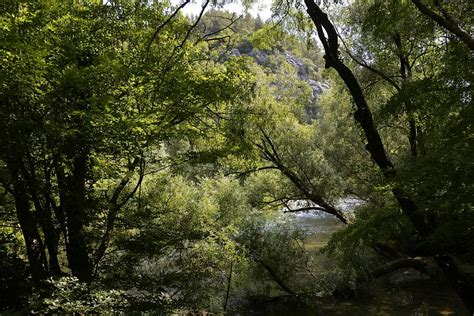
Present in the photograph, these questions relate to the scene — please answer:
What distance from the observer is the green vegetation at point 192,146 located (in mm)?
5789

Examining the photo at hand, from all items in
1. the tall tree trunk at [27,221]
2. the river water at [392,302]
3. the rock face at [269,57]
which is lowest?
the river water at [392,302]

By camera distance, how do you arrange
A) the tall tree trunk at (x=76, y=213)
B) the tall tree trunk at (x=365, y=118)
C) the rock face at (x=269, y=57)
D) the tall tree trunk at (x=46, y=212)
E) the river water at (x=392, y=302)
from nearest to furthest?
the tall tree trunk at (x=46, y=212) → the tall tree trunk at (x=365, y=118) → the tall tree trunk at (x=76, y=213) → the river water at (x=392, y=302) → the rock face at (x=269, y=57)

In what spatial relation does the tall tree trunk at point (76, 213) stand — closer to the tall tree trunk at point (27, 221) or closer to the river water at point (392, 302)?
the tall tree trunk at point (27, 221)

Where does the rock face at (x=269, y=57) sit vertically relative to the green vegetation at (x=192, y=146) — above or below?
above

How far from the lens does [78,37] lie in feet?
26.4

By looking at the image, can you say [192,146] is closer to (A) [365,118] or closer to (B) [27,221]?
(B) [27,221]

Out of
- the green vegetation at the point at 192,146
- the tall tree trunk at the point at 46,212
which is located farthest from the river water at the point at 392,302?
the tall tree trunk at the point at 46,212

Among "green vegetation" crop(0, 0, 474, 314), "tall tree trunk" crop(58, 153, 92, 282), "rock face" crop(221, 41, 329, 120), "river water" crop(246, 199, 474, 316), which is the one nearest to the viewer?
"green vegetation" crop(0, 0, 474, 314)

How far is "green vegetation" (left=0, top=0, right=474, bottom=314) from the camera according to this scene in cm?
579

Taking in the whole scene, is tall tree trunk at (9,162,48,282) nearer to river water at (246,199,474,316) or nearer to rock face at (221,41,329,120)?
rock face at (221,41,329,120)

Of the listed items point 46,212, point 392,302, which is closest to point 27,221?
point 46,212

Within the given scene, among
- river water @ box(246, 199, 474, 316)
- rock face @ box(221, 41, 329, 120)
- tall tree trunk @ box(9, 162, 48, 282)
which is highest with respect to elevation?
rock face @ box(221, 41, 329, 120)

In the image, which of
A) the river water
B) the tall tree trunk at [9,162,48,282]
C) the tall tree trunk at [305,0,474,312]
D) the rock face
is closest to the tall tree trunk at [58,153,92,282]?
the tall tree trunk at [9,162,48,282]

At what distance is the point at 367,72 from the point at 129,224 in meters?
9.81
